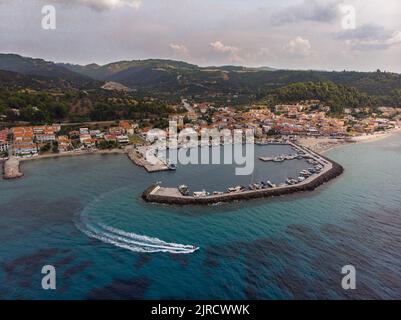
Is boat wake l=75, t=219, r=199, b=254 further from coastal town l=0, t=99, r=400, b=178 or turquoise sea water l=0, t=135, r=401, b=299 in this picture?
coastal town l=0, t=99, r=400, b=178

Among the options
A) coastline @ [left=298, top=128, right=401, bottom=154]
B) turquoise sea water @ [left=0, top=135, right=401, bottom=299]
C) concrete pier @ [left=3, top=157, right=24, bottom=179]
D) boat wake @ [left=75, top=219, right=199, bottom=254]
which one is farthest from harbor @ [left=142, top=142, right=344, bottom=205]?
concrete pier @ [left=3, top=157, right=24, bottom=179]

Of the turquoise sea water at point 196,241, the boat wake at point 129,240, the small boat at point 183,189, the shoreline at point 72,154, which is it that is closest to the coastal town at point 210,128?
the shoreline at point 72,154

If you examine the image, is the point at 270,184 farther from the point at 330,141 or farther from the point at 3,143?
the point at 3,143

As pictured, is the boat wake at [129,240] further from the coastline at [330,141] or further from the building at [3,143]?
the coastline at [330,141]

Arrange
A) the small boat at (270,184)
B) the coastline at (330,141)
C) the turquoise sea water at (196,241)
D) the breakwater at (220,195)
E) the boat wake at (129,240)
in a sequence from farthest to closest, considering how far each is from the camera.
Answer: the coastline at (330,141), the small boat at (270,184), the breakwater at (220,195), the boat wake at (129,240), the turquoise sea water at (196,241)
